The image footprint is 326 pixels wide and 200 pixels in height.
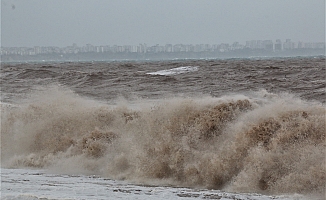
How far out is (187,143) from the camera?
7.27 m

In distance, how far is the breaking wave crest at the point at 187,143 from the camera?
6.09m

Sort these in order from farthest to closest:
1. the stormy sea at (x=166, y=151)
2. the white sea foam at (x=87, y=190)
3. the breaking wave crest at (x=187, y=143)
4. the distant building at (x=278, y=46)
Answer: the distant building at (x=278, y=46) → the breaking wave crest at (x=187, y=143) → the stormy sea at (x=166, y=151) → the white sea foam at (x=87, y=190)

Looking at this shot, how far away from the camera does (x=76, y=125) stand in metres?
9.31

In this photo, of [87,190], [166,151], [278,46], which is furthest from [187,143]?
[278,46]

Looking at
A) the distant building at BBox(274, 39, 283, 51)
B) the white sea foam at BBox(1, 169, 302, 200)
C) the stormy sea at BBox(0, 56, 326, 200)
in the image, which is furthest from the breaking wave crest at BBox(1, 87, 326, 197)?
the distant building at BBox(274, 39, 283, 51)

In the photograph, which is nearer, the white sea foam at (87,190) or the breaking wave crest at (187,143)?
the white sea foam at (87,190)

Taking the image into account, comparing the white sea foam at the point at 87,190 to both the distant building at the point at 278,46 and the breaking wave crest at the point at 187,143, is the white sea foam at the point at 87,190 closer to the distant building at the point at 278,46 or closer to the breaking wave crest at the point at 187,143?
→ the breaking wave crest at the point at 187,143

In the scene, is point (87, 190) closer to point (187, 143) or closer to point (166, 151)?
point (166, 151)

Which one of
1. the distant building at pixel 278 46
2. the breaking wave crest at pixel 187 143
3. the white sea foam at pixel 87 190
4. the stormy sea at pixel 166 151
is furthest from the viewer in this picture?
the distant building at pixel 278 46

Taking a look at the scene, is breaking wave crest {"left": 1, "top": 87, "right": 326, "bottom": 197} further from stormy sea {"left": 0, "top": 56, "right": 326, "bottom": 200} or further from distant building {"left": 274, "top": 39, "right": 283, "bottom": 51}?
distant building {"left": 274, "top": 39, "right": 283, "bottom": 51}

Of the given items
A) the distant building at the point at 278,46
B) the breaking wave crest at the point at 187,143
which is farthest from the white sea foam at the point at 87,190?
the distant building at the point at 278,46

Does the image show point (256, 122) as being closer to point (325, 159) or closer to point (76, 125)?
point (325, 159)

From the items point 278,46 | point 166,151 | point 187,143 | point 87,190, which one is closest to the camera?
point 87,190

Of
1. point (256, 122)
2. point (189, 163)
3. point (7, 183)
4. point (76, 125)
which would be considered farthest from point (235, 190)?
point (76, 125)
